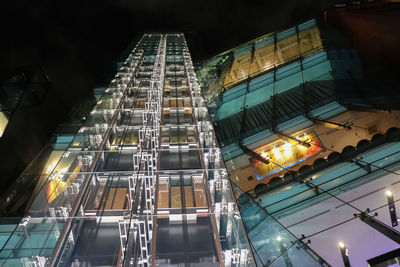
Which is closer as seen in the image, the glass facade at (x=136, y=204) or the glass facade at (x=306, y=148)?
the glass facade at (x=136, y=204)

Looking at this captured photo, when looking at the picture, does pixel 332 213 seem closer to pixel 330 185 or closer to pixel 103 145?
pixel 330 185

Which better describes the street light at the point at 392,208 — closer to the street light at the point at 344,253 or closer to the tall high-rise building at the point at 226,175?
the tall high-rise building at the point at 226,175

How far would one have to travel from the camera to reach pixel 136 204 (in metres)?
4.58

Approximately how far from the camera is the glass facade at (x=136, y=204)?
3.81 m

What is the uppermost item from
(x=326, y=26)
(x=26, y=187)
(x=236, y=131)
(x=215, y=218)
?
(x=326, y=26)

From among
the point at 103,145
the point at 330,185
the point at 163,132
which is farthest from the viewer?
the point at 330,185

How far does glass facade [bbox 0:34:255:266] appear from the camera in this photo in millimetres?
3811

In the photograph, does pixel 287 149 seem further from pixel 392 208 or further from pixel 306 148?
pixel 392 208

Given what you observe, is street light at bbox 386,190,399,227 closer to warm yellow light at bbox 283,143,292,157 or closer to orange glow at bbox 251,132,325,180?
orange glow at bbox 251,132,325,180

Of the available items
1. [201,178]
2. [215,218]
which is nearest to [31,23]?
[201,178]

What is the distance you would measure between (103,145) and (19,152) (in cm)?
643

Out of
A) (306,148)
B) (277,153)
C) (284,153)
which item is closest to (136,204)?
(277,153)

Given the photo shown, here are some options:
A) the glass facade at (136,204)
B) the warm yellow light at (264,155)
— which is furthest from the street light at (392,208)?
the glass facade at (136,204)

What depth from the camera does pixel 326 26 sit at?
16.2 m
